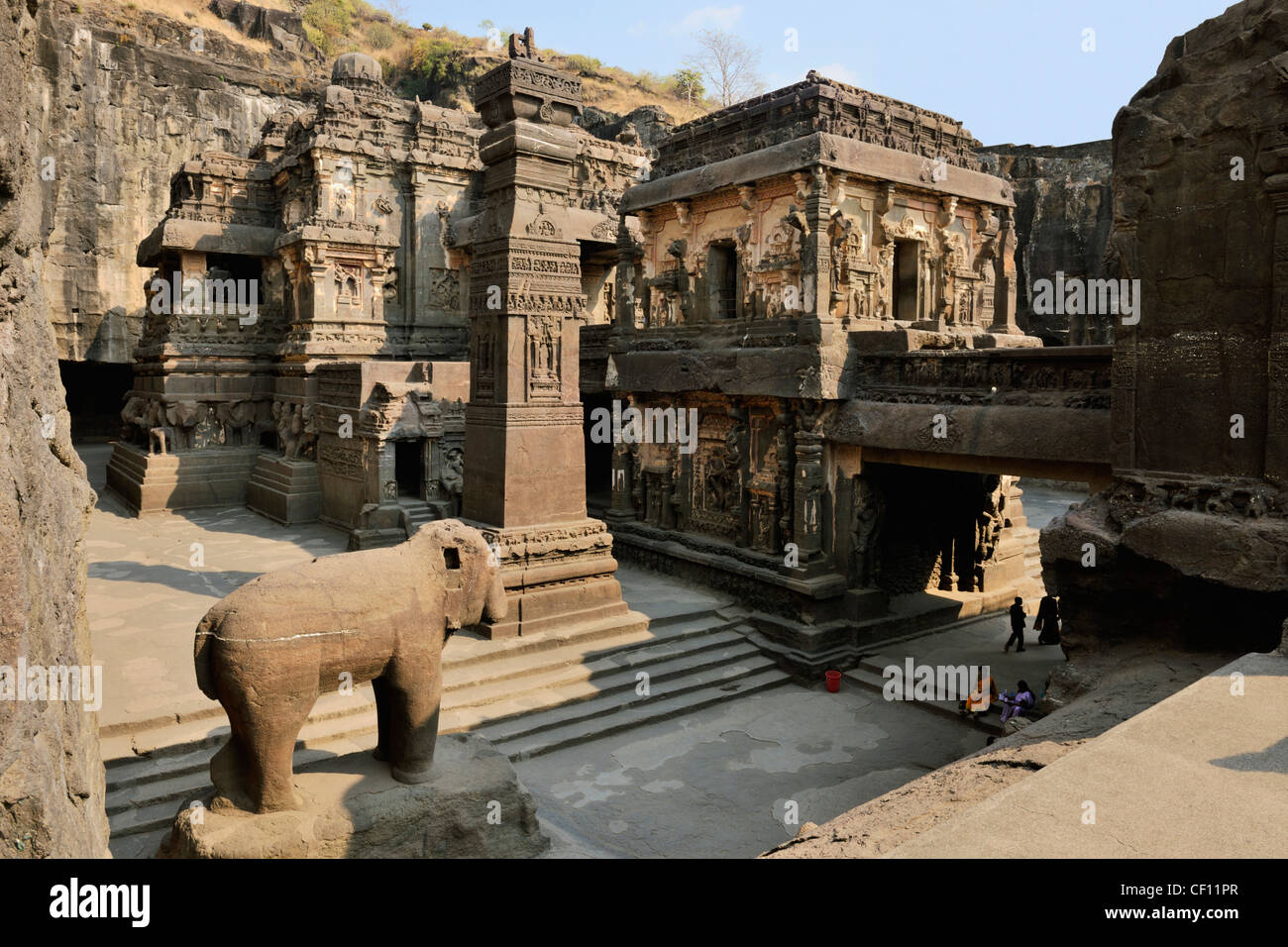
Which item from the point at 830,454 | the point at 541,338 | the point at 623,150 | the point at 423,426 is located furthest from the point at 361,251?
the point at 830,454

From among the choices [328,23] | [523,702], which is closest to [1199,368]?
[523,702]

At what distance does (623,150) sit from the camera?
2347 centimetres

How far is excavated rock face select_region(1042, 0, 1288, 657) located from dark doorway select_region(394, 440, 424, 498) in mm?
12102

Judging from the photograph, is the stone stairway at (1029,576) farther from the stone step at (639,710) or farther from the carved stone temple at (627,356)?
the stone step at (639,710)

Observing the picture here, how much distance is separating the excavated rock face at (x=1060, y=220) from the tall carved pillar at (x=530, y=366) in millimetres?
22594

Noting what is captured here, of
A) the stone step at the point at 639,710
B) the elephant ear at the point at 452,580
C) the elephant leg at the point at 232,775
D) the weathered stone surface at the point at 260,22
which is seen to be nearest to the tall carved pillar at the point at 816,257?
the stone step at the point at 639,710

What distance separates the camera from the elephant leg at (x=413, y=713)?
19.1 ft

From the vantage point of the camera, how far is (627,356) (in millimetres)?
14875

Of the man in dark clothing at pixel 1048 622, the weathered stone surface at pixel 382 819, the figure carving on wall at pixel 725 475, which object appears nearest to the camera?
the weathered stone surface at pixel 382 819

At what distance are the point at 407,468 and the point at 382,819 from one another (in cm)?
1394

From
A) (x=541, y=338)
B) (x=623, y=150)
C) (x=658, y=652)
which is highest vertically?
(x=623, y=150)

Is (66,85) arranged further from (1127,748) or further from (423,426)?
(423,426)

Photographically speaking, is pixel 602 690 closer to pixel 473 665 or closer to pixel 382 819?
pixel 473 665
